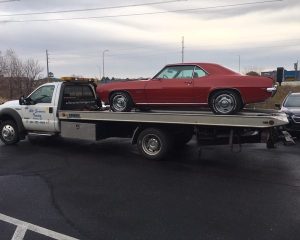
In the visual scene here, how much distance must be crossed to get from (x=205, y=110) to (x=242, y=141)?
1353 mm

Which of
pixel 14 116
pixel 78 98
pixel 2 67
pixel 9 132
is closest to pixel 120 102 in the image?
pixel 78 98

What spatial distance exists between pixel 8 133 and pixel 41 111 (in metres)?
1.45

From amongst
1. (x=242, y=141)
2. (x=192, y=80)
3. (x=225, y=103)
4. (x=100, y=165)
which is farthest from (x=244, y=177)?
(x=100, y=165)

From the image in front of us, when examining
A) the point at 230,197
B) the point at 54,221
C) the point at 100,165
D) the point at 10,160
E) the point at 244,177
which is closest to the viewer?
the point at 54,221

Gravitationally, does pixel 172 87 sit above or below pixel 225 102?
above

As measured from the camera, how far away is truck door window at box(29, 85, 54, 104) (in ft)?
34.9

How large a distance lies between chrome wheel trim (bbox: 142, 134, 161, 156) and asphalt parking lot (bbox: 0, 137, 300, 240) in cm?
25

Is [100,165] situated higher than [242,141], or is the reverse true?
[242,141]

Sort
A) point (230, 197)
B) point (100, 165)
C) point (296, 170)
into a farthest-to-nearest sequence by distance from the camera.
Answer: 1. point (100, 165)
2. point (296, 170)
3. point (230, 197)

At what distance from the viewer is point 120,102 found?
973cm

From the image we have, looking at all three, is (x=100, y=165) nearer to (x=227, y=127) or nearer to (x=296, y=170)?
(x=227, y=127)

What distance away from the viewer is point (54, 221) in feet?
17.1

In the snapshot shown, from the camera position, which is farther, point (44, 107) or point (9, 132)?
point (9, 132)

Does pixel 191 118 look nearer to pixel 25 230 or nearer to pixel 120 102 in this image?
pixel 120 102
